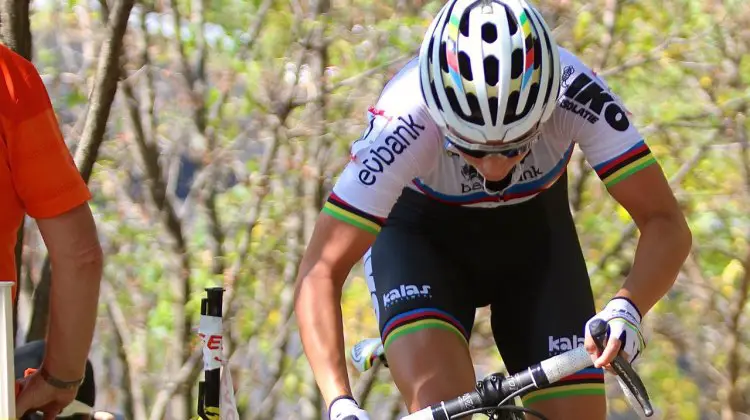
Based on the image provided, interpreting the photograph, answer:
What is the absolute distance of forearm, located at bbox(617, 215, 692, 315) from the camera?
3.37 m

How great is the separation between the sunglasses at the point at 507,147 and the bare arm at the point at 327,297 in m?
0.37

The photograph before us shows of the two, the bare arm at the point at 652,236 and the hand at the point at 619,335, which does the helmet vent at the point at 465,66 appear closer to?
the bare arm at the point at 652,236

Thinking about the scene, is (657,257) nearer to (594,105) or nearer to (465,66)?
(594,105)

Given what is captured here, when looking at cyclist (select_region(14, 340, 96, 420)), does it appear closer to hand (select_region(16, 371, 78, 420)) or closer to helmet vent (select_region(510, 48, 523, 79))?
hand (select_region(16, 371, 78, 420))

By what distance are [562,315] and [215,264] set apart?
17.2ft

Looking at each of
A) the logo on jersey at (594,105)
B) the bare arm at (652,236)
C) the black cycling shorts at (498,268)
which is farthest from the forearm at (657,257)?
the black cycling shorts at (498,268)

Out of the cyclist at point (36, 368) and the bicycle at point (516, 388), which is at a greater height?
the bicycle at point (516, 388)

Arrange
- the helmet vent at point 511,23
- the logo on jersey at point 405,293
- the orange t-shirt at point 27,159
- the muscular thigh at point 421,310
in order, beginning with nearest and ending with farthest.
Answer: the orange t-shirt at point 27,159 → the helmet vent at point 511,23 → the muscular thigh at point 421,310 → the logo on jersey at point 405,293

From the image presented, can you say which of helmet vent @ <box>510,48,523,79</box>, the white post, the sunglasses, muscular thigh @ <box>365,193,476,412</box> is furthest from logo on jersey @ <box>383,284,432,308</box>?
the white post

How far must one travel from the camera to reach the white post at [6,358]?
2570 millimetres

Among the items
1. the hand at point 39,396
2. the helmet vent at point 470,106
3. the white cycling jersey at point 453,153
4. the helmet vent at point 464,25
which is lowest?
the hand at point 39,396

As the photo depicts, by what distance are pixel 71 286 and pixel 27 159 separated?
369 mm

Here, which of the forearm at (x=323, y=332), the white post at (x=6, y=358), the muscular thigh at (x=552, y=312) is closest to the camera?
the white post at (x=6, y=358)

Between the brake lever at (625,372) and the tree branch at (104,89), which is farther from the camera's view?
the tree branch at (104,89)
